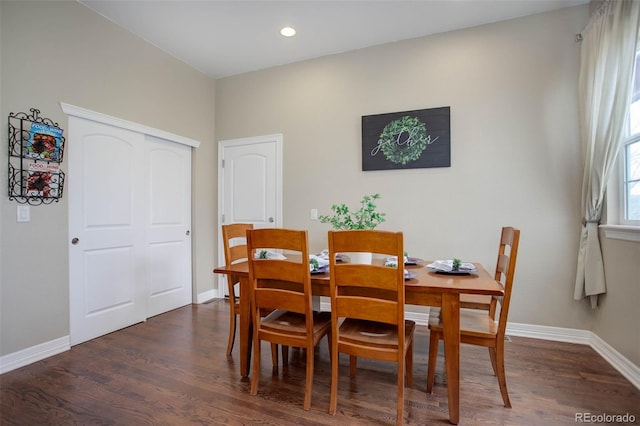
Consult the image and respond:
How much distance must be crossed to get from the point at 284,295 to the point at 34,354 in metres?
2.10

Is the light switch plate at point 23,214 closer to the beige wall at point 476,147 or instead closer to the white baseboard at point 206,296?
the white baseboard at point 206,296

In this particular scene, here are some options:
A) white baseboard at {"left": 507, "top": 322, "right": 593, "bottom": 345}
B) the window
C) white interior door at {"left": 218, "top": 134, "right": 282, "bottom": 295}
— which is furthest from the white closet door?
the window

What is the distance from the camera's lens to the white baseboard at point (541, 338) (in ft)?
6.63

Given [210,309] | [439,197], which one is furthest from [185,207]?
[439,197]

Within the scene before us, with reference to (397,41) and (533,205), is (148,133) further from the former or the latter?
(533,205)

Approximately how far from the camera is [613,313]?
222cm

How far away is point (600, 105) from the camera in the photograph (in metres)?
2.24

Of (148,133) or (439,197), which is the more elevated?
(148,133)

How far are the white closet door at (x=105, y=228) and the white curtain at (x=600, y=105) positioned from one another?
4.11 meters

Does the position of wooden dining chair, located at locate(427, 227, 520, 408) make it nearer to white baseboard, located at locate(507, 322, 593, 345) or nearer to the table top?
the table top

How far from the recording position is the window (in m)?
2.08

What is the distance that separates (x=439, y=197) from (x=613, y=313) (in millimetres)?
1559

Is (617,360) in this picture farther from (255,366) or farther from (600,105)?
(255,366)

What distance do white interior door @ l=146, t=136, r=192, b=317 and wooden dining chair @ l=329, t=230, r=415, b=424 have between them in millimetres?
2496
